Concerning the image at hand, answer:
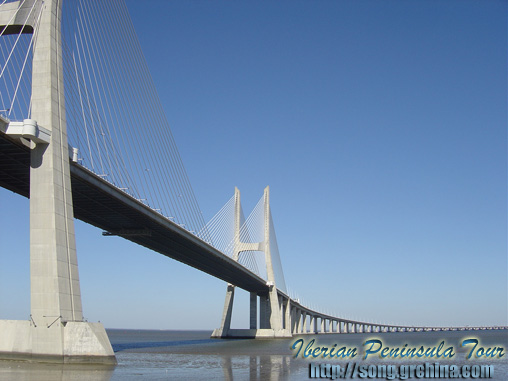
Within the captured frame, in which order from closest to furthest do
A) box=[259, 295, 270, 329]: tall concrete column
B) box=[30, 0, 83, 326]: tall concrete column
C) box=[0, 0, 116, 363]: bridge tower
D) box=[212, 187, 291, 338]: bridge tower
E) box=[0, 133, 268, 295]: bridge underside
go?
box=[0, 0, 116, 363]: bridge tower → box=[30, 0, 83, 326]: tall concrete column → box=[0, 133, 268, 295]: bridge underside → box=[212, 187, 291, 338]: bridge tower → box=[259, 295, 270, 329]: tall concrete column

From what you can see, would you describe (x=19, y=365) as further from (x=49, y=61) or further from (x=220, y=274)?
(x=220, y=274)

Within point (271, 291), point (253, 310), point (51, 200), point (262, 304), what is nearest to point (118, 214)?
point (51, 200)

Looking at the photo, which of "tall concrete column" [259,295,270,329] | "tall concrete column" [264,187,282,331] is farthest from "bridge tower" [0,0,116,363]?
"tall concrete column" [259,295,270,329]

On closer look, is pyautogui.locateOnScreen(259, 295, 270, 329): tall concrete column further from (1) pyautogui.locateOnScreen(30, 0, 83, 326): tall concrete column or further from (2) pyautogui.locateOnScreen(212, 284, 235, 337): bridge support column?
(1) pyautogui.locateOnScreen(30, 0, 83, 326): tall concrete column

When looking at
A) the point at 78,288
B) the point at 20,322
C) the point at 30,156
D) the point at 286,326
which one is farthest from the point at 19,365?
the point at 286,326

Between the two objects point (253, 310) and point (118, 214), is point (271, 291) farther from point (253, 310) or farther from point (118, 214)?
point (118, 214)

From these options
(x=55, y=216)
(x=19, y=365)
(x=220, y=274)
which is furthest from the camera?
(x=220, y=274)

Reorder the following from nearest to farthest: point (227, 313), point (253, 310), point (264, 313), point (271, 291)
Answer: point (271, 291)
point (227, 313)
point (253, 310)
point (264, 313)
